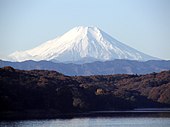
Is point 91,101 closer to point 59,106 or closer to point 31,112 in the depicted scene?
point 59,106

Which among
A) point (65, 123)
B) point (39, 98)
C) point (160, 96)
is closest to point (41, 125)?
point (65, 123)

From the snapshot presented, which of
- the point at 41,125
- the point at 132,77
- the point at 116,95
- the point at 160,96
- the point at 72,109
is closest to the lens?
the point at 41,125

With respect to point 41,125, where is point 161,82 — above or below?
above

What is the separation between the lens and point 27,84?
250 ft

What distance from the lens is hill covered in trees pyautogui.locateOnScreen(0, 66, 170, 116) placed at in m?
66.9

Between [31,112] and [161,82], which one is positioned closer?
[31,112]

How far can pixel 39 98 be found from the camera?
69.8m

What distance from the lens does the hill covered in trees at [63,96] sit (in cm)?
6688

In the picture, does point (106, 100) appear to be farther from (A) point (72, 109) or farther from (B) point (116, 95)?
(A) point (72, 109)

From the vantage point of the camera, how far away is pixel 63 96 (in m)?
74.9

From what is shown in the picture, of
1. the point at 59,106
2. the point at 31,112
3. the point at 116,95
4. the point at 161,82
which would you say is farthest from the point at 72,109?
the point at 161,82

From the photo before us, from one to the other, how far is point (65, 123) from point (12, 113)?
11856mm

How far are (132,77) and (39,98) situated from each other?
61.9 metres

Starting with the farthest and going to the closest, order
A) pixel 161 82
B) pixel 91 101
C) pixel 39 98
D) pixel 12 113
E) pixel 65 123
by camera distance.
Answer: pixel 161 82, pixel 91 101, pixel 39 98, pixel 12 113, pixel 65 123
